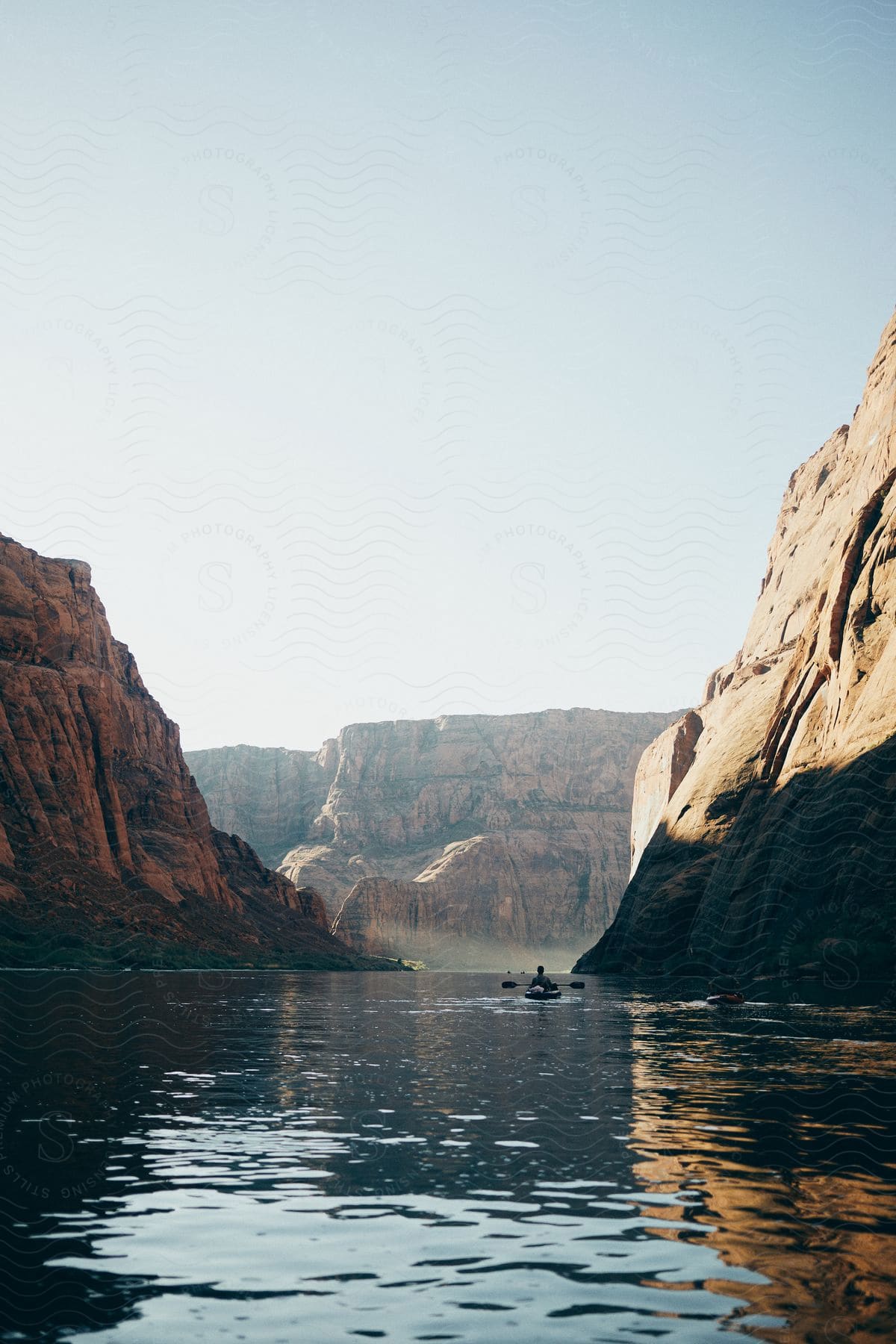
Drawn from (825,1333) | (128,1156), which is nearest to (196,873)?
(128,1156)

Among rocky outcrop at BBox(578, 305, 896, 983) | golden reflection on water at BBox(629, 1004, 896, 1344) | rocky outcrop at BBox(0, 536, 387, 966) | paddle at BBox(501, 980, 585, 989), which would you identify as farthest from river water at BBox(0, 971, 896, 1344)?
rocky outcrop at BBox(0, 536, 387, 966)

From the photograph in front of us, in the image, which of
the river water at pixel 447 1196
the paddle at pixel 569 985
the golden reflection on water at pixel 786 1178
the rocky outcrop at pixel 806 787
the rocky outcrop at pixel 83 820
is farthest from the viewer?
the rocky outcrop at pixel 83 820

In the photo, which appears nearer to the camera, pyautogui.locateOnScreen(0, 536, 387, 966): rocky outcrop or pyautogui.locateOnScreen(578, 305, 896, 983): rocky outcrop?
pyautogui.locateOnScreen(578, 305, 896, 983): rocky outcrop

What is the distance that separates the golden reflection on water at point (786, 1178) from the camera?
12414 millimetres

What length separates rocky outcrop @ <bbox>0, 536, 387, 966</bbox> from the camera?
415 feet

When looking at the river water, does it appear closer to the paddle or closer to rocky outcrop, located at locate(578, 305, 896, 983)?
rocky outcrop, located at locate(578, 305, 896, 983)

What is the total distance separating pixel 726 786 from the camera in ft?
419

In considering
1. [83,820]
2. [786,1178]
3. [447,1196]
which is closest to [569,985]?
[83,820]

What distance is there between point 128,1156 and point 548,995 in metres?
63.7

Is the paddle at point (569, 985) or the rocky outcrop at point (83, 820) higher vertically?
the rocky outcrop at point (83, 820)

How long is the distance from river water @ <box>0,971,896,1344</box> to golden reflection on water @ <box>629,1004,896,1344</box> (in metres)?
0.07

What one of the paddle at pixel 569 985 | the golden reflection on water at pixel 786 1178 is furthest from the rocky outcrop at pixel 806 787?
the golden reflection on water at pixel 786 1178

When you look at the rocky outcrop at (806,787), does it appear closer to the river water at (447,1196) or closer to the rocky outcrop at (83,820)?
the river water at (447,1196)

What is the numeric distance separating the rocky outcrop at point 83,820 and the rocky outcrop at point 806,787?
59219 millimetres
